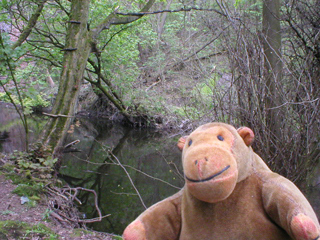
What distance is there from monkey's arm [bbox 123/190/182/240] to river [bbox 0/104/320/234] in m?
1.87

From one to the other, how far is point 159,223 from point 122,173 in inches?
245

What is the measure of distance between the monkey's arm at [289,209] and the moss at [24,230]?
8.24 feet

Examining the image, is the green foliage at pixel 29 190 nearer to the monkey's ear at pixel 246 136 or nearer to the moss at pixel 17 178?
the moss at pixel 17 178

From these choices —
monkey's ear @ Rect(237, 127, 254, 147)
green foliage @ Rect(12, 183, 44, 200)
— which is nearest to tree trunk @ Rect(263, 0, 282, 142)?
monkey's ear @ Rect(237, 127, 254, 147)

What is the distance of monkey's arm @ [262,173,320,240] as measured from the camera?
1.16 metres

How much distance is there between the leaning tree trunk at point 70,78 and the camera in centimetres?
581

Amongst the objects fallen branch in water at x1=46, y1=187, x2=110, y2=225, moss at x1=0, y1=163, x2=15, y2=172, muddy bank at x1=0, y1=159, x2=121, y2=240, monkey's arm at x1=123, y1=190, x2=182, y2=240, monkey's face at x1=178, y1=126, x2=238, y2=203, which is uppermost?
monkey's face at x1=178, y1=126, x2=238, y2=203

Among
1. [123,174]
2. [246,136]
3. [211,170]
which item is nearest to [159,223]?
[211,170]

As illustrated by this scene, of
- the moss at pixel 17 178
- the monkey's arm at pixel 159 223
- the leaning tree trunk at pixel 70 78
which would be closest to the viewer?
the monkey's arm at pixel 159 223

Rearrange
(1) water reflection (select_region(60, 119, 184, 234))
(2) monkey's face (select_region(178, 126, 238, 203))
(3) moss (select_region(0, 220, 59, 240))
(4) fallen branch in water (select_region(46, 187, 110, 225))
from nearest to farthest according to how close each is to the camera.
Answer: (2) monkey's face (select_region(178, 126, 238, 203)) → (3) moss (select_region(0, 220, 59, 240)) → (4) fallen branch in water (select_region(46, 187, 110, 225)) → (1) water reflection (select_region(60, 119, 184, 234))

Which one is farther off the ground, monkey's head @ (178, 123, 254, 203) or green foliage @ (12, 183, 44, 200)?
monkey's head @ (178, 123, 254, 203)

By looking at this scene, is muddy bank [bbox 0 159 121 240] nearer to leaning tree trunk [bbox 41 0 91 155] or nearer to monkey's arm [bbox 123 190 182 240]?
leaning tree trunk [bbox 41 0 91 155]

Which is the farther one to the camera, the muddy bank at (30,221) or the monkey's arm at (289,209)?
the muddy bank at (30,221)

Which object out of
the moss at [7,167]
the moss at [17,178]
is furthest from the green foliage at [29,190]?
the moss at [7,167]
